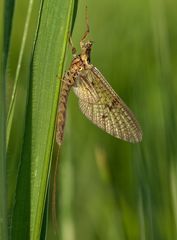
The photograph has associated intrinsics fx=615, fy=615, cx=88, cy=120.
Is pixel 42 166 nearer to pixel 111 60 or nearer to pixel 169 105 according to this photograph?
pixel 169 105

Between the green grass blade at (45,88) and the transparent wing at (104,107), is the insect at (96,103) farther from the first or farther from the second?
the green grass blade at (45,88)

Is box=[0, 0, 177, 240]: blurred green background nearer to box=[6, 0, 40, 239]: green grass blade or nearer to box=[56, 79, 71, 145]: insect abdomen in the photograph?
box=[6, 0, 40, 239]: green grass blade

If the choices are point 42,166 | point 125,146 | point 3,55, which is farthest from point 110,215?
A: point 3,55

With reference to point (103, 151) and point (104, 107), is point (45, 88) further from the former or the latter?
point (103, 151)

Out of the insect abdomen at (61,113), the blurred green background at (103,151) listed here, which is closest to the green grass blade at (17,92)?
the blurred green background at (103,151)

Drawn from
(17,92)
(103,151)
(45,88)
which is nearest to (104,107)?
(17,92)

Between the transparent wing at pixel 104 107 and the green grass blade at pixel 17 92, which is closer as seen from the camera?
the green grass blade at pixel 17 92

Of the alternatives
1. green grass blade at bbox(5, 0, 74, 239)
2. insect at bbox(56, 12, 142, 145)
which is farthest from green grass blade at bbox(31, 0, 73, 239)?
insect at bbox(56, 12, 142, 145)
